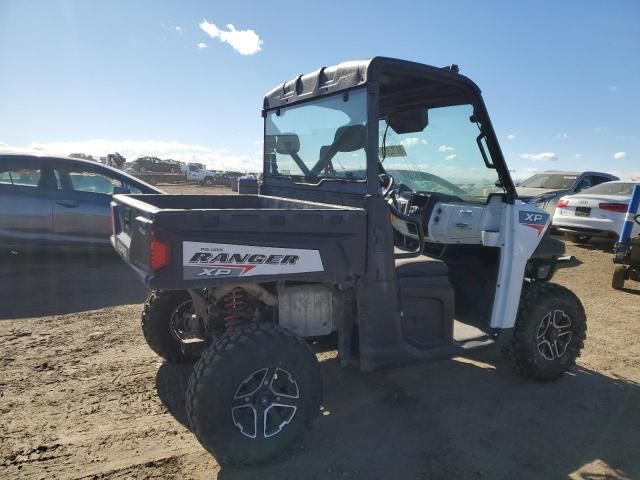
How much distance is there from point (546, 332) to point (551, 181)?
9855 mm

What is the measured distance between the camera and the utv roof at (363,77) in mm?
2939

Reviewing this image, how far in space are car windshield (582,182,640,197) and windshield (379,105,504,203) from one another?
25.2 ft

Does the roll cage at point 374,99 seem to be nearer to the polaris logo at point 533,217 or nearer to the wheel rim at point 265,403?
the polaris logo at point 533,217

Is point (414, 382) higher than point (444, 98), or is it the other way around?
point (444, 98)

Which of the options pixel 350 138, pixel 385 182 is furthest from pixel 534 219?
pixel 350 138

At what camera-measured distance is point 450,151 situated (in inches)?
152

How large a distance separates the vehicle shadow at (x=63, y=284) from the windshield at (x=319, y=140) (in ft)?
9.24

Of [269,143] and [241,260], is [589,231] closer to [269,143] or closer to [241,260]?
[269,143]

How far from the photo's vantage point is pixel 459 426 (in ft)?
10.6

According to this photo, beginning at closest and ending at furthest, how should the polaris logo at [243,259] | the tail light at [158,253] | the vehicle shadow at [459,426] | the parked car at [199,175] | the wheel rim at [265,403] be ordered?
the tail light at [158,253], the polaris logo at [243,259], the wheel rim at [265,403], the vehicle shadow at [459,426], the parked car at [199,175]

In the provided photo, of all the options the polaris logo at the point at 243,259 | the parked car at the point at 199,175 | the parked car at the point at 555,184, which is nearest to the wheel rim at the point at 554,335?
the polaris logo at the point at 243,259

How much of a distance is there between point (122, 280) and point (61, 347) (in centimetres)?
243

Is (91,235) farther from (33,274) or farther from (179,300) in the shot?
(179,300)

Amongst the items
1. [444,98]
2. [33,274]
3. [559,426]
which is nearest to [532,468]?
[559,426]
